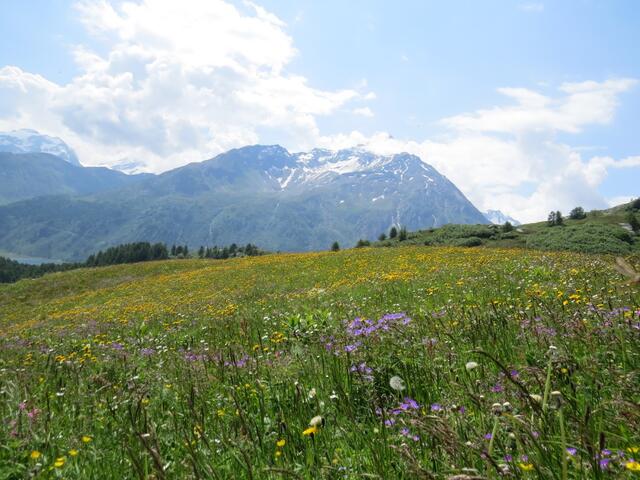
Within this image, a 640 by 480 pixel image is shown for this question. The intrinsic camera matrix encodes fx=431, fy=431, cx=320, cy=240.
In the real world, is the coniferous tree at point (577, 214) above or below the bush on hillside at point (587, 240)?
above

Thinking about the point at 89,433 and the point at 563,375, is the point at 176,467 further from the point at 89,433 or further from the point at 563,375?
the point at 563,375

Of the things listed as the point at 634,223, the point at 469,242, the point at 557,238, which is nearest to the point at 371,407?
the point at 557,238

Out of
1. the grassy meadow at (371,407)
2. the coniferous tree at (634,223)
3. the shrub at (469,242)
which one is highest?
the coniferous tree at (634,223)

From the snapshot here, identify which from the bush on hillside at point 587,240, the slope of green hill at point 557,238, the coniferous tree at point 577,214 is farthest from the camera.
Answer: the coniferous tree at point 577,214

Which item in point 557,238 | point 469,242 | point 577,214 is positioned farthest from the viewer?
point 577,214

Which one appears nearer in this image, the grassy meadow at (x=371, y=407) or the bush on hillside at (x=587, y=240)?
the grassy meadow at (x=371, y=407)

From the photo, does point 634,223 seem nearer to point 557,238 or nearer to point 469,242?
point 557,238

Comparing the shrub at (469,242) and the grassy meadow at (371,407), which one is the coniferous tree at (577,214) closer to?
the shrub at (469,242)

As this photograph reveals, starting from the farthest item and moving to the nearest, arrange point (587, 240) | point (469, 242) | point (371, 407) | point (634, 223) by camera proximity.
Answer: point (634, 223)
point (469, 242)
point (587, 240)
point (371, 407)

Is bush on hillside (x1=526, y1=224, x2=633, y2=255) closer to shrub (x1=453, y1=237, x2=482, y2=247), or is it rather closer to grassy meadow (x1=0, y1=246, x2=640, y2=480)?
shrub (x1=453, y1=237, x2=482, y2=247)

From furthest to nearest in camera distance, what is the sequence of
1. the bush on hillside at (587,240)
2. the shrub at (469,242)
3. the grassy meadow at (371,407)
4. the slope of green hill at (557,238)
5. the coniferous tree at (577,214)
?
the coniferous tree at (577,214) → the shrub at (469,242) → the slope of green hill at (557,238) → the bush on hillside at (587,240) → the grassy meadow at (371,407)

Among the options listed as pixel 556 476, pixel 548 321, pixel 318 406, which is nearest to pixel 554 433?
pixel 556 476

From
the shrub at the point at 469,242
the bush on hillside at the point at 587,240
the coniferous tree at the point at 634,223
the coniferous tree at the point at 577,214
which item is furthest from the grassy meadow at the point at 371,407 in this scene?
the coniferous tree at the point at 577,214

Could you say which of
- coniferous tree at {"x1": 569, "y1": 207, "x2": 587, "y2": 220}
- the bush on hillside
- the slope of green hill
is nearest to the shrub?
the slope of green hill
